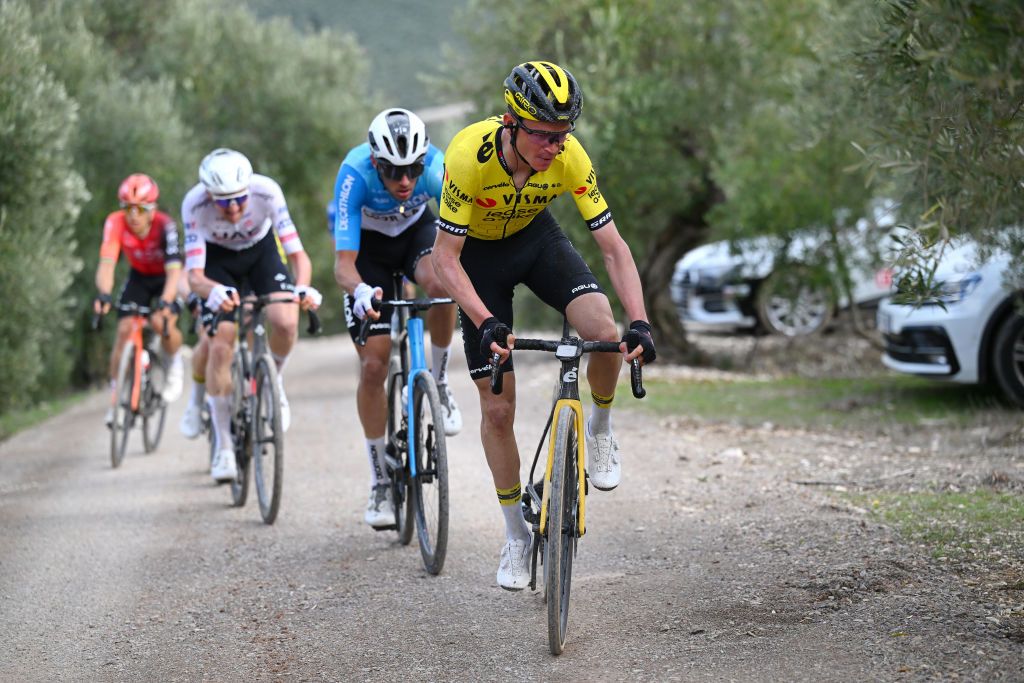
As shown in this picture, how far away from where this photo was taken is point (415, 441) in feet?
21.6

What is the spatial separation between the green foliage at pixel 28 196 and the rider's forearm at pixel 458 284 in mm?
8489

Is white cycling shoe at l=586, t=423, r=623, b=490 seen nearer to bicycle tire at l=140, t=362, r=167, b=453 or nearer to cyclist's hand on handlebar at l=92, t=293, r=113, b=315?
cyclist's hand on handlebar at l=92, t=293, r=113, b=315

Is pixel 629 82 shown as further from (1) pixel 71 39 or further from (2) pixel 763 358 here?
(1) pixel 71 39

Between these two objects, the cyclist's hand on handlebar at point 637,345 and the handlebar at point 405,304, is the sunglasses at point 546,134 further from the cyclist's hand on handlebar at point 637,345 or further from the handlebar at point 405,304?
the handlebar at point 405,304

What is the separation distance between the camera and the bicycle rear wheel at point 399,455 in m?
6.88

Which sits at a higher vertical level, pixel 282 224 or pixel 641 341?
pixel 282 224

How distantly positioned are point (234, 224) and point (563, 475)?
439cm

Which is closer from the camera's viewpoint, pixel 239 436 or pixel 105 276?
pixel 239 436

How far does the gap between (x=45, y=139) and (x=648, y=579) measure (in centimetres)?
943

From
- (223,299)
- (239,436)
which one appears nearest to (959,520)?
(223,299)

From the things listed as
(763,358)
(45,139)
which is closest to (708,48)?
(763,358)

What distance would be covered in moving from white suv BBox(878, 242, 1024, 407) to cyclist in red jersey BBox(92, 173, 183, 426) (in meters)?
6.30

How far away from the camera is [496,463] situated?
5.57m

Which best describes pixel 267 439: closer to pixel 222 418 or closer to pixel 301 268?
pixel 222 418
